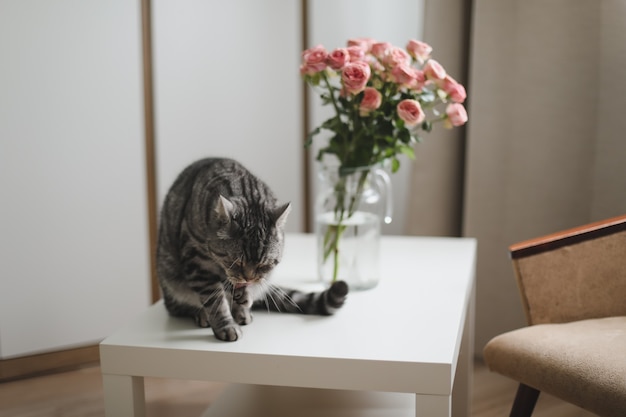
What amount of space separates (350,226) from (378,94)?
324mm

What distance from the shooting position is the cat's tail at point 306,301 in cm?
136

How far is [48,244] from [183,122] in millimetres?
604

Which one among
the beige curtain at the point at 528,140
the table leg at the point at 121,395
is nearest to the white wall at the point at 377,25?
the beige curtain at the point at 528,140

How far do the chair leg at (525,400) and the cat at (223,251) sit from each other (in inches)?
17.9

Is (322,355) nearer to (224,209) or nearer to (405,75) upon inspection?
(224,209)

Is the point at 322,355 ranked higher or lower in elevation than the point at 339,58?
lower

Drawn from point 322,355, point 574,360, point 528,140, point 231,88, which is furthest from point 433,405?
point 231,88

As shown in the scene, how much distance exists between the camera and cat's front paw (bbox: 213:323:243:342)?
4.03ft

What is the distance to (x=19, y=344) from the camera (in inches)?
80.8

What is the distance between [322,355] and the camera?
45.3 inches

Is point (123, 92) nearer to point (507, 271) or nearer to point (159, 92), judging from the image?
point (159, 92)

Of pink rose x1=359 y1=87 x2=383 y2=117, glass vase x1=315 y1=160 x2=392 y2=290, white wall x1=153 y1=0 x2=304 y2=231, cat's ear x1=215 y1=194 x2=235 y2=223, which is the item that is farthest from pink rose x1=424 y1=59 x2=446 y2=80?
white wall x1=153 y1=0 x2=304 y2=231

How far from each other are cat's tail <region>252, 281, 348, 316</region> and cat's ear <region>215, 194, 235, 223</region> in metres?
0.26

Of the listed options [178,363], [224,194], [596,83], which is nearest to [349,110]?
[224,194]
